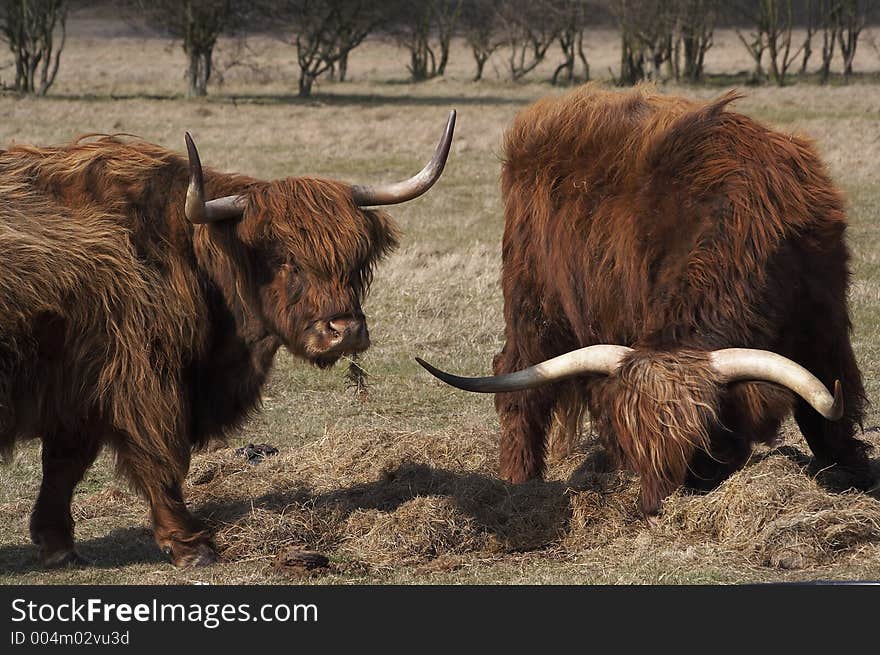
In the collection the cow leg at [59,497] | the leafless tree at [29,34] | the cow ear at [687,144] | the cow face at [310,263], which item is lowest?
the cow leg at [59,497]

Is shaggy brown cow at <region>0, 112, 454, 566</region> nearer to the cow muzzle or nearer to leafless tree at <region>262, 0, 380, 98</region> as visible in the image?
the cow muzzle

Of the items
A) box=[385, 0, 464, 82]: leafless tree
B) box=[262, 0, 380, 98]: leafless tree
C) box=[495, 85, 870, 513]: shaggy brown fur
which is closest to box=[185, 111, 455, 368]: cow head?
box=[495, 85, 870, 513]: shaggy brown fur

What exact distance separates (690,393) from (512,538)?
1161 millimetres

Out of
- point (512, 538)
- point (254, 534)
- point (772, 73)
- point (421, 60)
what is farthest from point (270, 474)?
point (421, 60)

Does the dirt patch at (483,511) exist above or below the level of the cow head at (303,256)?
below

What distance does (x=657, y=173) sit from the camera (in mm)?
5230

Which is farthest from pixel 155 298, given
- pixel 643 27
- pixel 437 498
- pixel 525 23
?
pixel 525 23

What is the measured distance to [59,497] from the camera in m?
4.98

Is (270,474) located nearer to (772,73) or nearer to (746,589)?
(746,589)

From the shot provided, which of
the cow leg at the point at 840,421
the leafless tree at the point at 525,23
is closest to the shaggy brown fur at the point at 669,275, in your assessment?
the cow leg at the point at 840,421

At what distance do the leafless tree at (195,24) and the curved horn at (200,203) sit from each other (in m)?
30.0

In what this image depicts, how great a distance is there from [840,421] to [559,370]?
1.37 meters

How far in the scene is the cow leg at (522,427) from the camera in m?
5.92

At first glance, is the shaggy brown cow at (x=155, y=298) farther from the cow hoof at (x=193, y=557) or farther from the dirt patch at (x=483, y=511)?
the dirt patch at (x=483, y=511)
